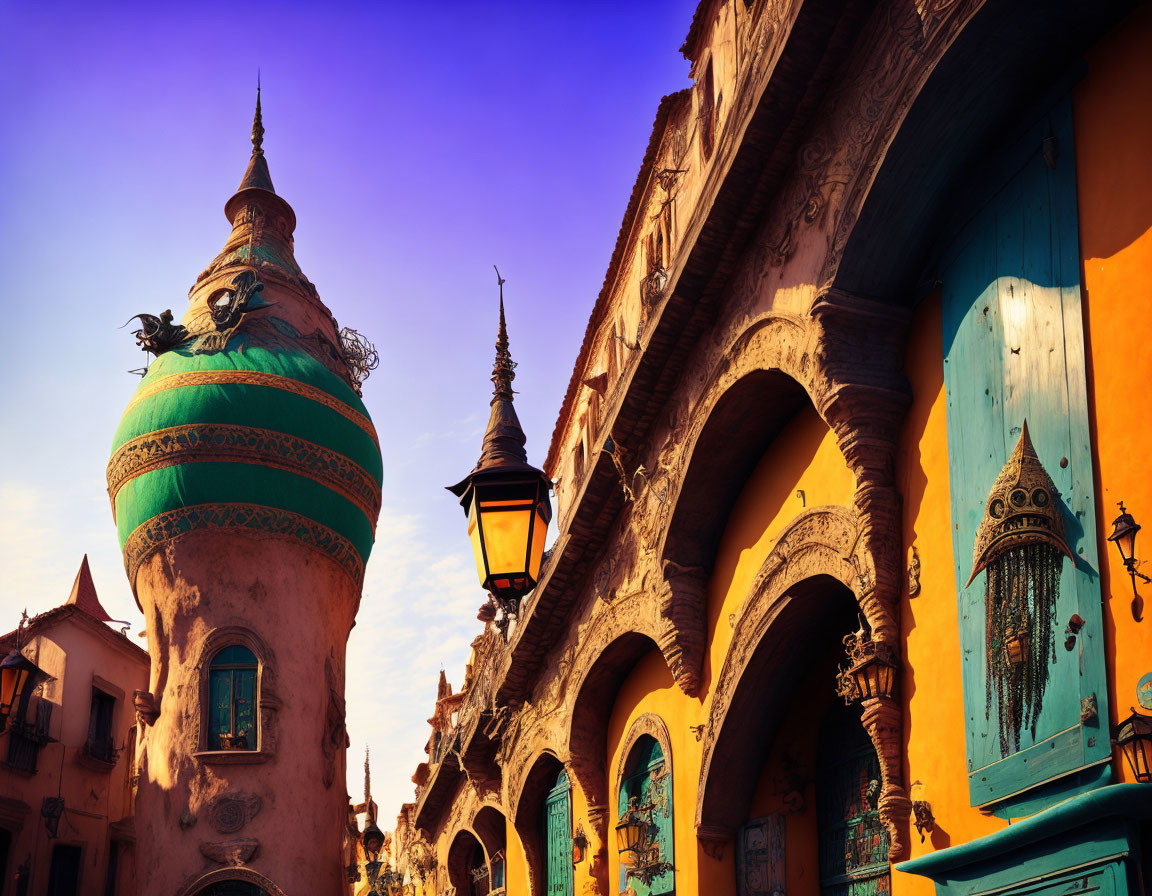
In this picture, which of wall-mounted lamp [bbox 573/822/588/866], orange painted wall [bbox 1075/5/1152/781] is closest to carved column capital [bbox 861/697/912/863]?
orange painted wall [bbox 1075/5/1152/781]

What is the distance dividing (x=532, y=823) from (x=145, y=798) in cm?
1140

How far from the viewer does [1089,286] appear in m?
5.21

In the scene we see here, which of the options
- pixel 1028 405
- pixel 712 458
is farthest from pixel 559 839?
pixel 1028 405

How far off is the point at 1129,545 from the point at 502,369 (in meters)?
5.19

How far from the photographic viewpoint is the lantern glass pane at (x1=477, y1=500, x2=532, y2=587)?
23.1ft

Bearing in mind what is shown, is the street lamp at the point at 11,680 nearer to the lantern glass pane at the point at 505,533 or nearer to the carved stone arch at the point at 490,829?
the carved stone arch at the point at 490,829

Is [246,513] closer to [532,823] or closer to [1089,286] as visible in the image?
[532,823]

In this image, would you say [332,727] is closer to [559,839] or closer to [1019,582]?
[559,839]

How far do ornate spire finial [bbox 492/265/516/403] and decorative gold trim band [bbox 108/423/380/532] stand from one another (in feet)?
52.3

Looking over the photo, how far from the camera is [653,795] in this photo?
10.8 m

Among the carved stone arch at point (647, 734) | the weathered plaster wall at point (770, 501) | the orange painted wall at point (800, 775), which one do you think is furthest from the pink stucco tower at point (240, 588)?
the orange painted wall at point (800, 775)

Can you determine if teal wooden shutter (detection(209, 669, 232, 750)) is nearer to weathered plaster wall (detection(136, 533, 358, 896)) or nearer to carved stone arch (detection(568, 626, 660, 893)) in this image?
weathered plaster wall (detection(136, 533, 358, 896))

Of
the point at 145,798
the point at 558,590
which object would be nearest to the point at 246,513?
the point at 145,798

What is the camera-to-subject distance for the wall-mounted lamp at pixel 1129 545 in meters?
4.61
